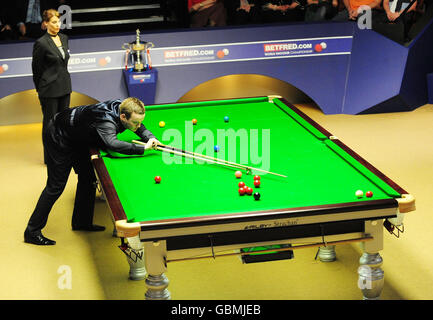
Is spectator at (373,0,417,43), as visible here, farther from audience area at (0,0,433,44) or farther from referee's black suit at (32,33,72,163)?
referee's black suit at (32,33,72,163)

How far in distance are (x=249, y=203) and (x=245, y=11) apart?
586 centimetres

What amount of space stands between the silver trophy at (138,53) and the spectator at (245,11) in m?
1.89

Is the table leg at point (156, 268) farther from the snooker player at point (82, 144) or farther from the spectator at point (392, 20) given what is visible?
the spectator at point (392, 20)

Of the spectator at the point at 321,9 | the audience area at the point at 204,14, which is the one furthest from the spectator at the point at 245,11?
the spectator at the point at 321,9

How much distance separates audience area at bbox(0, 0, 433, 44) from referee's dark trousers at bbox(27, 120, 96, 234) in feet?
12.7

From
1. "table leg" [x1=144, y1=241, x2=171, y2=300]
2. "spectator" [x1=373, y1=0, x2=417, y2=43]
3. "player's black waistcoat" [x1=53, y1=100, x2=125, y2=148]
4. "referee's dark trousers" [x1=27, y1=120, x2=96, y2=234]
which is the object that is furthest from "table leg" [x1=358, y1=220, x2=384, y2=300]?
"spectator" [x1=373, y1=0, x2=417, y2=43]

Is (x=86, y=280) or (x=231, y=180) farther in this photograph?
(x=86, y=280)

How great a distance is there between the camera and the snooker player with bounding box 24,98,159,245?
443 centimetres

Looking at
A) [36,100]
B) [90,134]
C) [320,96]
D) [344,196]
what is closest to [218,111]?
[90,134]

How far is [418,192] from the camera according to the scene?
5.78m

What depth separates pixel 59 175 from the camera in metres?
4.84

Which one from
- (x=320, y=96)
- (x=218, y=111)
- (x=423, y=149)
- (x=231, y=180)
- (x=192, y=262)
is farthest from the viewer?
(x=320, y=96)

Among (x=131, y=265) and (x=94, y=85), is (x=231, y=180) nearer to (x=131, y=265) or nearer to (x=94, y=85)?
(x=131, y=265)

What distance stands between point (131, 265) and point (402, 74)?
193 inches
